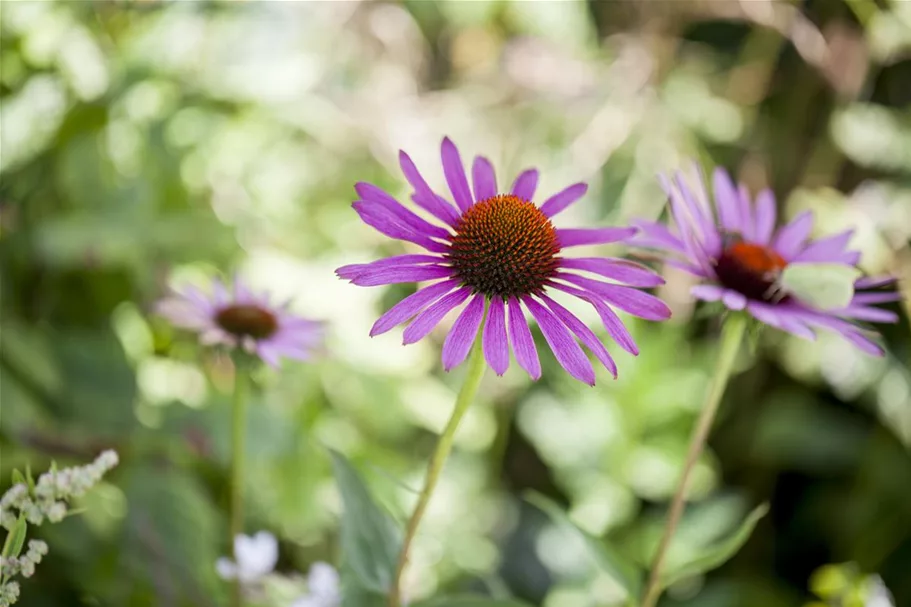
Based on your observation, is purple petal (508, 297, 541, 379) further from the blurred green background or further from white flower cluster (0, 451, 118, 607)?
the blurred green background

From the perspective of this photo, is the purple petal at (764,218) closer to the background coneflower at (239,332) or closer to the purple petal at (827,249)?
the purple petal at (827,249)

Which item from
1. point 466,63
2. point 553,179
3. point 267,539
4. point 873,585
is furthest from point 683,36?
point 267,539

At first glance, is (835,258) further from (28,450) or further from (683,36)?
(683,36)

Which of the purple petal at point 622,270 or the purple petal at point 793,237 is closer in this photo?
the purple petal at point 622,270

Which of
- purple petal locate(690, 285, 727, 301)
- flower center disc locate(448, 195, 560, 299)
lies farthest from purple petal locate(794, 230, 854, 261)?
flower center disc locate(448, 195, 560, 299)

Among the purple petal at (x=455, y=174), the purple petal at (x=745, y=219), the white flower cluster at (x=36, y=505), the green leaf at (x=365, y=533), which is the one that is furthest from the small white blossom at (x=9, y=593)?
the purple petal at (x=745, y=219)
